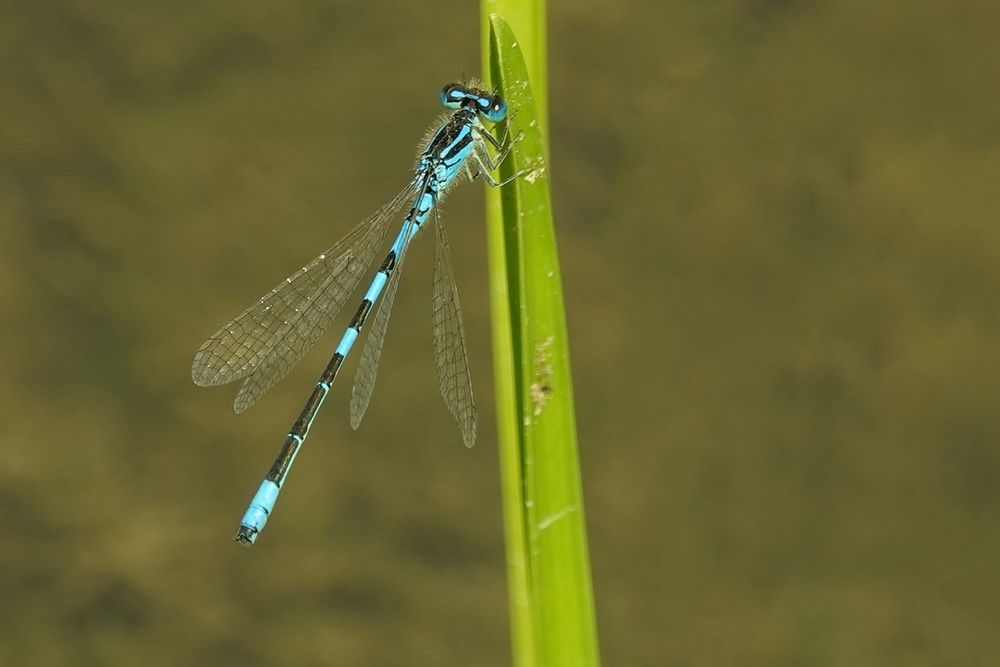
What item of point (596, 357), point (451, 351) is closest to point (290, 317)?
point (451, 351)

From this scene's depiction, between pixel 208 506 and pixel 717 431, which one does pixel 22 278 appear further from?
pixel 717 431

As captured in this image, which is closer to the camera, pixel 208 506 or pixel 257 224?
pixel 208 506

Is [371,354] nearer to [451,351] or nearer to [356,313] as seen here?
[356,313]

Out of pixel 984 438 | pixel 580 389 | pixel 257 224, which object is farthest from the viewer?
pixel 257 224

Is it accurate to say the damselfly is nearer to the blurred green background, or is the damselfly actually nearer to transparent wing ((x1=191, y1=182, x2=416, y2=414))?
transparent wing ((x1=191, y1=182, x2=416, y2=414))

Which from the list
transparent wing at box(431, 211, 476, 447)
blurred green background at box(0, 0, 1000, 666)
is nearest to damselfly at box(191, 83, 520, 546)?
transparent wing at box(431, 211, 476, 447)

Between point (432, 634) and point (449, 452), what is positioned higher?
point (449, 452)

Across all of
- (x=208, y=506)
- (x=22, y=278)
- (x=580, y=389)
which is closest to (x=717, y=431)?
(x=580, y=389)
